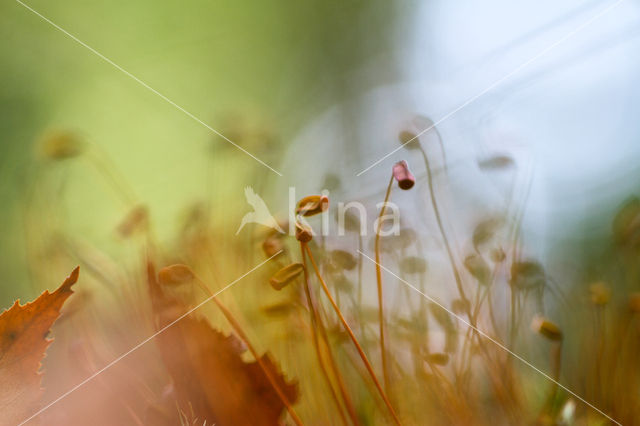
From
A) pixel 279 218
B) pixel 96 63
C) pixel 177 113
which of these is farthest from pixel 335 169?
pixel 96 63

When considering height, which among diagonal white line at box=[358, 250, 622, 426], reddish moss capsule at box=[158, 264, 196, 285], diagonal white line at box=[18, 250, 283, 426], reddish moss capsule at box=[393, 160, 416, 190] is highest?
reddish moss capsule at box=[393, 160, 416, 190]

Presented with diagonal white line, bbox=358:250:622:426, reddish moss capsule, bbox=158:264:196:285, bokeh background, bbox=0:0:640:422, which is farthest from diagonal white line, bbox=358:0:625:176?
reddish moss capsule, bbox=158:264:196:285

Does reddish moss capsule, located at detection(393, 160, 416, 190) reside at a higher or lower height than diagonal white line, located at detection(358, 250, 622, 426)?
higher

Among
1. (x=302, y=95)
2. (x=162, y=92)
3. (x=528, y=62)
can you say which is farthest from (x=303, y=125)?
(x=528, y=62)

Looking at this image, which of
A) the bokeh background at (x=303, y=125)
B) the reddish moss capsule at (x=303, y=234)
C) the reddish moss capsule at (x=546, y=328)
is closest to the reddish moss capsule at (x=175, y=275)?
the bokeh background at (x=303, y=125)

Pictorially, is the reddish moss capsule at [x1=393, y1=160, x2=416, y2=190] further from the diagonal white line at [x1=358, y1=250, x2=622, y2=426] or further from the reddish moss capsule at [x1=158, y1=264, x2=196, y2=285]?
the reddish moss capsule at [x1=158, y1=264, x2=196, y2=285]

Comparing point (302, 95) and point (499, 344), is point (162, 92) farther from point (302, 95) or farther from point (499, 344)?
point (499, 344)

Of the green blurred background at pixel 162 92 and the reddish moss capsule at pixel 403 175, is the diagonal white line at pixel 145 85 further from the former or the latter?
the reddish moss capsule at pixel 403 175

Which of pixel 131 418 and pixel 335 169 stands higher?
pixel 335 169

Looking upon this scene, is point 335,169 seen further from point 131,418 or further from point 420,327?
point 131,418
